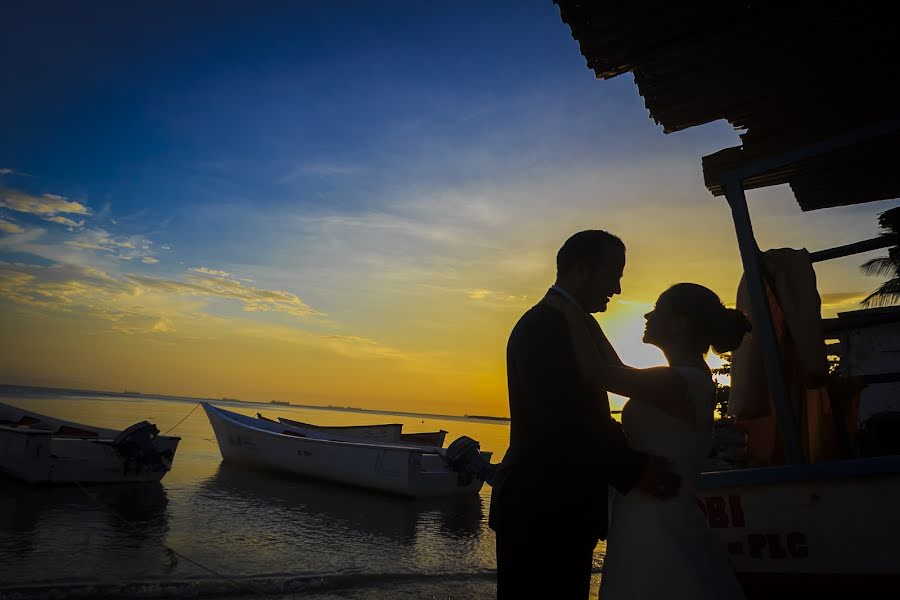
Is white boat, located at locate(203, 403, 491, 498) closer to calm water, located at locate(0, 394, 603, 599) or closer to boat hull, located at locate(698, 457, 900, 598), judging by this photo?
calm water, located at locate(0, 394, 603, 599)

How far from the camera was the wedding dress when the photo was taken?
2.04 metres

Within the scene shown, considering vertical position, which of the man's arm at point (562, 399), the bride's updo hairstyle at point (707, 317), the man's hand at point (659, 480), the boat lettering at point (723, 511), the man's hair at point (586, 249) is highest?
the man's hair at point (586, 249)

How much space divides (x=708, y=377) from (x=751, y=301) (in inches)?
54.1

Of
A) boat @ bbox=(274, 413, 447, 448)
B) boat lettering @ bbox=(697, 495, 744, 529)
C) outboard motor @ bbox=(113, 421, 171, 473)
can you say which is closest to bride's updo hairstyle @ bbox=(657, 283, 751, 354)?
boat lettering @ bbox=(697, 495, 744, 529)

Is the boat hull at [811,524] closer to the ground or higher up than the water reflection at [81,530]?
higher up

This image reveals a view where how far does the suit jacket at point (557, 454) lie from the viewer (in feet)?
6.57

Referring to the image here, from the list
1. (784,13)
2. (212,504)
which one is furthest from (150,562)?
(784,13)

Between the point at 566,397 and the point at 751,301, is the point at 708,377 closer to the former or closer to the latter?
the point at 566,397

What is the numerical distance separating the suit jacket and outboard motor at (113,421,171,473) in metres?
11.6

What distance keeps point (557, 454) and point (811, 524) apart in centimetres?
177

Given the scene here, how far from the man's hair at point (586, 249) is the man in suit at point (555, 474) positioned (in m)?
0.29

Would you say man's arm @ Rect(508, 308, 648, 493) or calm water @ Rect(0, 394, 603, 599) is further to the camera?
calm water @ Rect(0, 394, 603, 599)

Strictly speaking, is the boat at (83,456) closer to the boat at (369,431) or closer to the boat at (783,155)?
the boat at (369,431)

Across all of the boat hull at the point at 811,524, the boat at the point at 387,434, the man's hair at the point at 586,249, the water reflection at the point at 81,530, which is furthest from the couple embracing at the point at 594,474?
the boat at the point at 387,434
